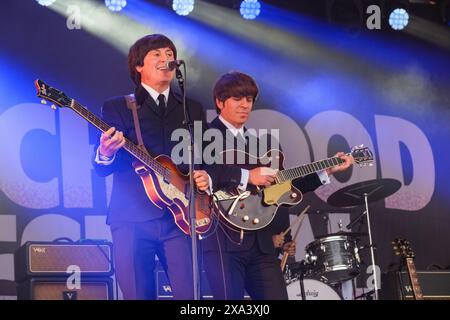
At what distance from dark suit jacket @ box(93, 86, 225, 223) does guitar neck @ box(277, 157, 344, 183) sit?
0.85m

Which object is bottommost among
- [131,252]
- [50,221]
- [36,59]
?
[131,252]

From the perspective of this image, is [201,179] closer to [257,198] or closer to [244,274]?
[244,274]

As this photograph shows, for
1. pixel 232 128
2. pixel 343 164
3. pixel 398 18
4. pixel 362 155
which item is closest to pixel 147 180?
pixel 232 128

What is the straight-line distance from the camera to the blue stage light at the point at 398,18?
28.2 ft

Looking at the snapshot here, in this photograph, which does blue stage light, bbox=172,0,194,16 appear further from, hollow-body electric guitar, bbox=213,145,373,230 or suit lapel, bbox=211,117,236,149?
hollow-body electric guitar, bbox=213,145,373,230

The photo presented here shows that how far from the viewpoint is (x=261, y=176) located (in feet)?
20.0

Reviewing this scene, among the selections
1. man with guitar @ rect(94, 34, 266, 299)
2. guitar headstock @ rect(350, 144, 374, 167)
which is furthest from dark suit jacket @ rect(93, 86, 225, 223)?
guitar headstock @ rect(350, 144, 374, 167)

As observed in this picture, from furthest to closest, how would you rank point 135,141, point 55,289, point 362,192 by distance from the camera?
1. point 362,192
2. point 55,289
3. point 135,141

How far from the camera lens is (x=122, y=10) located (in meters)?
8.13

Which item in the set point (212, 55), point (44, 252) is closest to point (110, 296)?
point (44, 252)

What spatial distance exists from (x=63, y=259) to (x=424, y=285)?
306 cm
